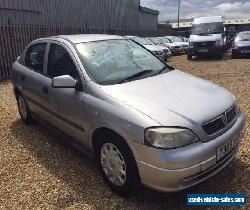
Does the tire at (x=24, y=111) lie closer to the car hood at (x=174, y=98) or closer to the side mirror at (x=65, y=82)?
the side mirror at (x=65, y=82)

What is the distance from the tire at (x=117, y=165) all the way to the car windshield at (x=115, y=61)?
0.75m

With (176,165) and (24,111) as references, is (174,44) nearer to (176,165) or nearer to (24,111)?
(24,111)

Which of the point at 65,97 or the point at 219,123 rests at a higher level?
the point at 65,97

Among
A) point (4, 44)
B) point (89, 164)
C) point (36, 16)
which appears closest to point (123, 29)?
point (36, 16)

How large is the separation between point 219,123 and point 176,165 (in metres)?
0.71

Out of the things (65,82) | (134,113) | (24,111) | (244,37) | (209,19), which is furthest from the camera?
(209,19)

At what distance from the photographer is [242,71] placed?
12578 millimetres

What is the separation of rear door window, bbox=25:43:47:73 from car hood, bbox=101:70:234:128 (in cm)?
178

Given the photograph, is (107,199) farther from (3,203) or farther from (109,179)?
(3,203)

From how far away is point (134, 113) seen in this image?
321cm

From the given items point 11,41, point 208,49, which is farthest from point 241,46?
point 11,41

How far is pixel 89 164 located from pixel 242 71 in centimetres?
980

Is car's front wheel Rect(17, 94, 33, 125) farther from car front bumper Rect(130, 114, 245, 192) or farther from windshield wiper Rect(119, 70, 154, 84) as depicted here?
car front bumper Rect(130, 114, 245, 192)

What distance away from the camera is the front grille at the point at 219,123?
10.5 feet
